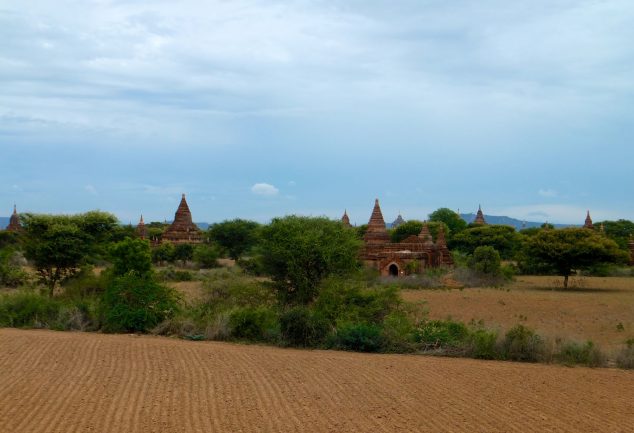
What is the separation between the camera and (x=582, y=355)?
15219mm

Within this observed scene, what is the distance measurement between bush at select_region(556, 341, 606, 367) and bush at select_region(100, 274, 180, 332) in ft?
35.1

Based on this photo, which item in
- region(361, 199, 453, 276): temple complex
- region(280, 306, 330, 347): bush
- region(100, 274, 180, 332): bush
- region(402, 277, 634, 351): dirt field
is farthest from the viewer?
region(361, 199, 453, 276): temple complex

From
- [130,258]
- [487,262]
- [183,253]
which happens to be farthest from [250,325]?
[183,253]

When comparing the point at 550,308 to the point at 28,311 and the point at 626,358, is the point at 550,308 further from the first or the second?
the point at 28,311

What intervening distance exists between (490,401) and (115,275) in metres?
14.8

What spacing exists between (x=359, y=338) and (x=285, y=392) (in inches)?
221

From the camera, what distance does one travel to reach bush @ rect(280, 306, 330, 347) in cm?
1683

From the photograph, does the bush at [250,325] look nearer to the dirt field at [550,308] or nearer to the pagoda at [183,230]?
the dirt field at [550,308]

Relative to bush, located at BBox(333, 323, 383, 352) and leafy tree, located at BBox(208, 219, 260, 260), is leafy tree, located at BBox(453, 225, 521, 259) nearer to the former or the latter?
leafy tree, located at BBox(208, 219, 260, 260)

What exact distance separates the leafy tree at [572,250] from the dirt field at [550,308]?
4.77 ft

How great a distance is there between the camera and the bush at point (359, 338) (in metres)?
16.4

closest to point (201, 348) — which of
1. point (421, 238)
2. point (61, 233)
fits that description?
point (61, 233)

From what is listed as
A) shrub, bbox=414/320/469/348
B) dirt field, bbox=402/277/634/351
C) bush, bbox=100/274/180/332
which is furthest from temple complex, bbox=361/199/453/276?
shrub, bbox=414/320/469/348

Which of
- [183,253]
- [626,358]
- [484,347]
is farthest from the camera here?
[183,253]
